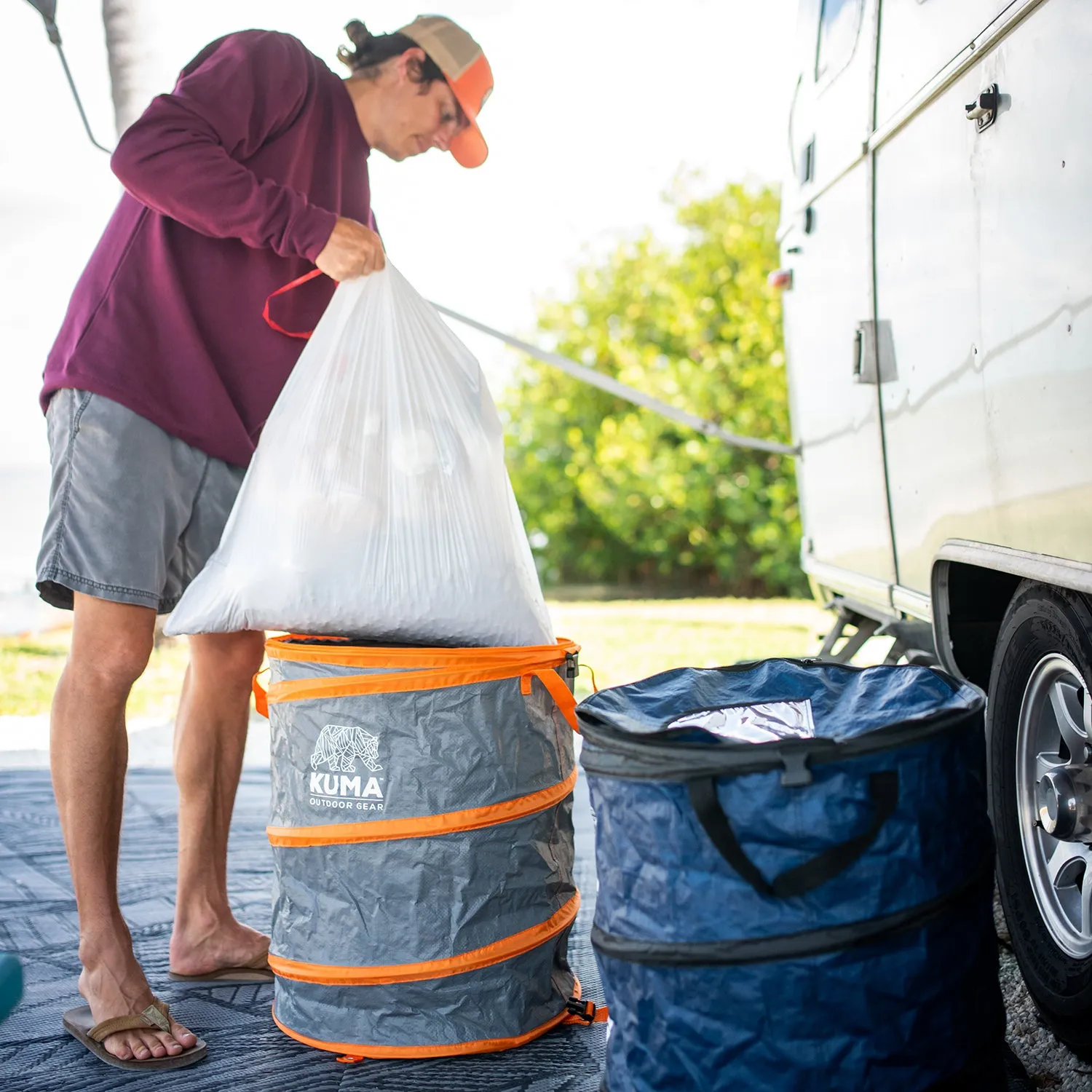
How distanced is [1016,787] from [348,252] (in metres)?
1.26

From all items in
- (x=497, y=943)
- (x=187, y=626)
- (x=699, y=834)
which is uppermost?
(x=187, y=626)

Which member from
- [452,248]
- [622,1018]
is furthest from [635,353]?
[622,1018]

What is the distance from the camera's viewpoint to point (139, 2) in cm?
491

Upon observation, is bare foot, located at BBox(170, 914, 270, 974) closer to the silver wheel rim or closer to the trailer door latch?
the silver wheel rim

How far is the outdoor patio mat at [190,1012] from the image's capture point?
1.53 meters

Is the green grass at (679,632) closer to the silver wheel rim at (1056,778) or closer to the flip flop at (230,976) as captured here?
the flip flop at (230,976)

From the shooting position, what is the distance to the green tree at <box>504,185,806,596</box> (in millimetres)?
10266

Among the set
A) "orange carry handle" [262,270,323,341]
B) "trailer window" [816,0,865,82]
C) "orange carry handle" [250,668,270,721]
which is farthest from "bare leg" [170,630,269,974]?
"trailer window" [816,0,865,82]

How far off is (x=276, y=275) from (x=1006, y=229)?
1149 millimetres

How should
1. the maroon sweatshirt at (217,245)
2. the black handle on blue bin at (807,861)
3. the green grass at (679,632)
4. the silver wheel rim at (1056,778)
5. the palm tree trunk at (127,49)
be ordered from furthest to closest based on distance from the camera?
the green grass at (679,632) → the palm tree trunk at (127,49) → the maroon sweatshirt at (217,245) → the silver wheel rim at (1056,778) → the black handle on blue bin at (807,861)

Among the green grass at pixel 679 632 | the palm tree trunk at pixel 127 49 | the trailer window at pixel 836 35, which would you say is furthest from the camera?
the green grass at pixel 679 632

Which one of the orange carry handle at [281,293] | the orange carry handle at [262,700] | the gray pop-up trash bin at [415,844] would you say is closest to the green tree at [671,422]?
the orange carry handle at [281,293]

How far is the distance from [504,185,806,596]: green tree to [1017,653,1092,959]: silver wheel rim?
8269mm

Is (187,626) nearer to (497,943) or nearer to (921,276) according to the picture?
(497,943)
